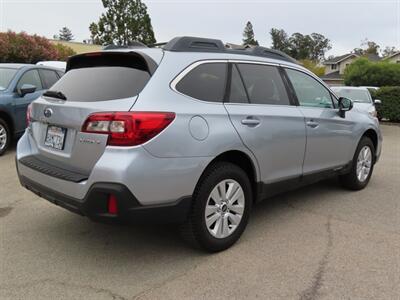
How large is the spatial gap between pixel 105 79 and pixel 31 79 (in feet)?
18.7

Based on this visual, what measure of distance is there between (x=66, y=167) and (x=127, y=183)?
0.68 metres

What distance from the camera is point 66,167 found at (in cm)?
335

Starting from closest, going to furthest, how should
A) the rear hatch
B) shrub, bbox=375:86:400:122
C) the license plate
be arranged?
the rear hatch → the license plate → shrub, bbox=375:86:400:122

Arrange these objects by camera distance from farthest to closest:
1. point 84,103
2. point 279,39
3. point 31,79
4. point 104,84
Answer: point 279,39, point 31,79, point 104,84, point 84,103

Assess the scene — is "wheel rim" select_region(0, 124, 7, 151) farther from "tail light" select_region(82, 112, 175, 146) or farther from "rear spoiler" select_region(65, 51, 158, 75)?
"tail light" select_region(82, 112, 175, 146)

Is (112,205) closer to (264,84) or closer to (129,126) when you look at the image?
(129,126)

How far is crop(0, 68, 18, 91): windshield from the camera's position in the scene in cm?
795

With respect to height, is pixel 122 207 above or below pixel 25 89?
below

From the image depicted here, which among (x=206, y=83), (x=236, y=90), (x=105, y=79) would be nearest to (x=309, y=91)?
(x=236, y=90)

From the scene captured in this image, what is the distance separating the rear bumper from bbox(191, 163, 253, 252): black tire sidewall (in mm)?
131

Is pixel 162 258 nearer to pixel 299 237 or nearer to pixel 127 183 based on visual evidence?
pixel 127 183

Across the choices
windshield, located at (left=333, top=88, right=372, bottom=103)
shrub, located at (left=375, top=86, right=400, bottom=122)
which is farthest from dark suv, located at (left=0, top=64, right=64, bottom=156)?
shrub, located at (left=375, top=86, right=400, bottom=122)

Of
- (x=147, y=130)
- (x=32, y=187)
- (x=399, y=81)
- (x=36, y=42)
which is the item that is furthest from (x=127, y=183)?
(x=399, y=81)

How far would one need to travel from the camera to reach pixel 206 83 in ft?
11.9
